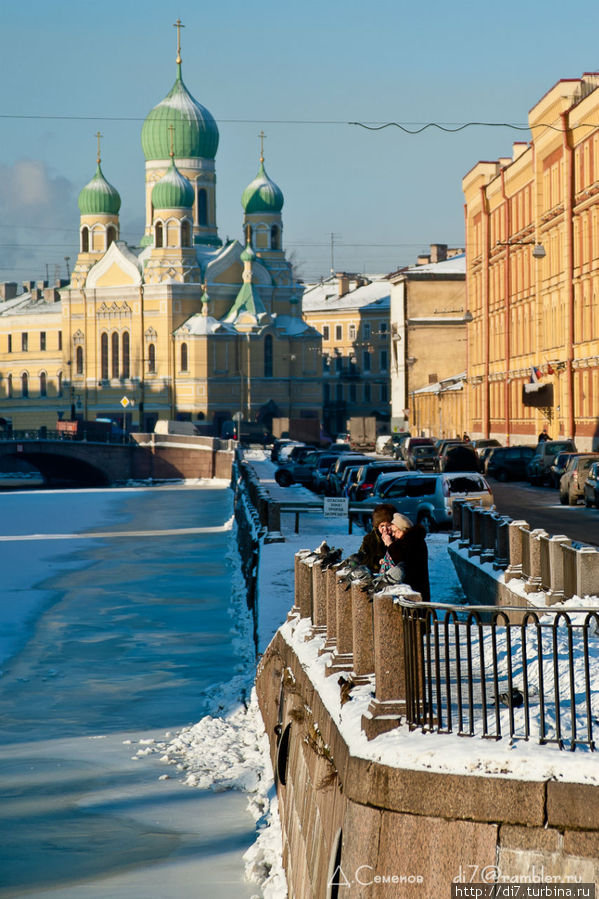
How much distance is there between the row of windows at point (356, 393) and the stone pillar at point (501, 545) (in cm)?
11778

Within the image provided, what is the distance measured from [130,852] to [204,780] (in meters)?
2.45

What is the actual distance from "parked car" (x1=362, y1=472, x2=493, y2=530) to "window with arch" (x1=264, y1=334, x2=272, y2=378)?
88477mm

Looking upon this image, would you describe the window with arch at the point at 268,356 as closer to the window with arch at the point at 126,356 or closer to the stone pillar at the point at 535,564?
the window with arch at the point at 126,356

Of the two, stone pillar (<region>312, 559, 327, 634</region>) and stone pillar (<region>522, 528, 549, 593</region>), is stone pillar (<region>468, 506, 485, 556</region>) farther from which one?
stone pillar (<region>312, 559, 327, 634</region>)

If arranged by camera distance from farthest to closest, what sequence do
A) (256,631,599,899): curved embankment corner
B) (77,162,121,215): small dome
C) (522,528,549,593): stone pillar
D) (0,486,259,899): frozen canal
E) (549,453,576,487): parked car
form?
(77,162,121,215): small dome
(549,453,576,487): parked car
(522,528,549,593): stone pillar
(0,486,259,899): frozen canal
(256,631,599,899): curved embankment corner

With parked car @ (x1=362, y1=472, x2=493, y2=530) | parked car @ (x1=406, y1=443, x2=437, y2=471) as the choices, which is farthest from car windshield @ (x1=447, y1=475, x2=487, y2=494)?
parked car @ (x1=406, y1=443, x2=437, y2=471)

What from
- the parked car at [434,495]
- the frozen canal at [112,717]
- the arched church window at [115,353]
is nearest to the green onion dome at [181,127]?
the arched church window at [115,353]

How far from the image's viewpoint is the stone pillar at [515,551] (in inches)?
652

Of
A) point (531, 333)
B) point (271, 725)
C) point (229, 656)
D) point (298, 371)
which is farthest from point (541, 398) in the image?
point (298, 371)

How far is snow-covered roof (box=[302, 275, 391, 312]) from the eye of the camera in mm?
138875

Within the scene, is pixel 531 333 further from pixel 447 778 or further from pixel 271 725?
pixel 447 778

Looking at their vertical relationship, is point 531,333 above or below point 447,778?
above

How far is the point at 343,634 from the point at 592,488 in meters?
25.5

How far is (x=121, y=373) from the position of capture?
122500 millimetres
